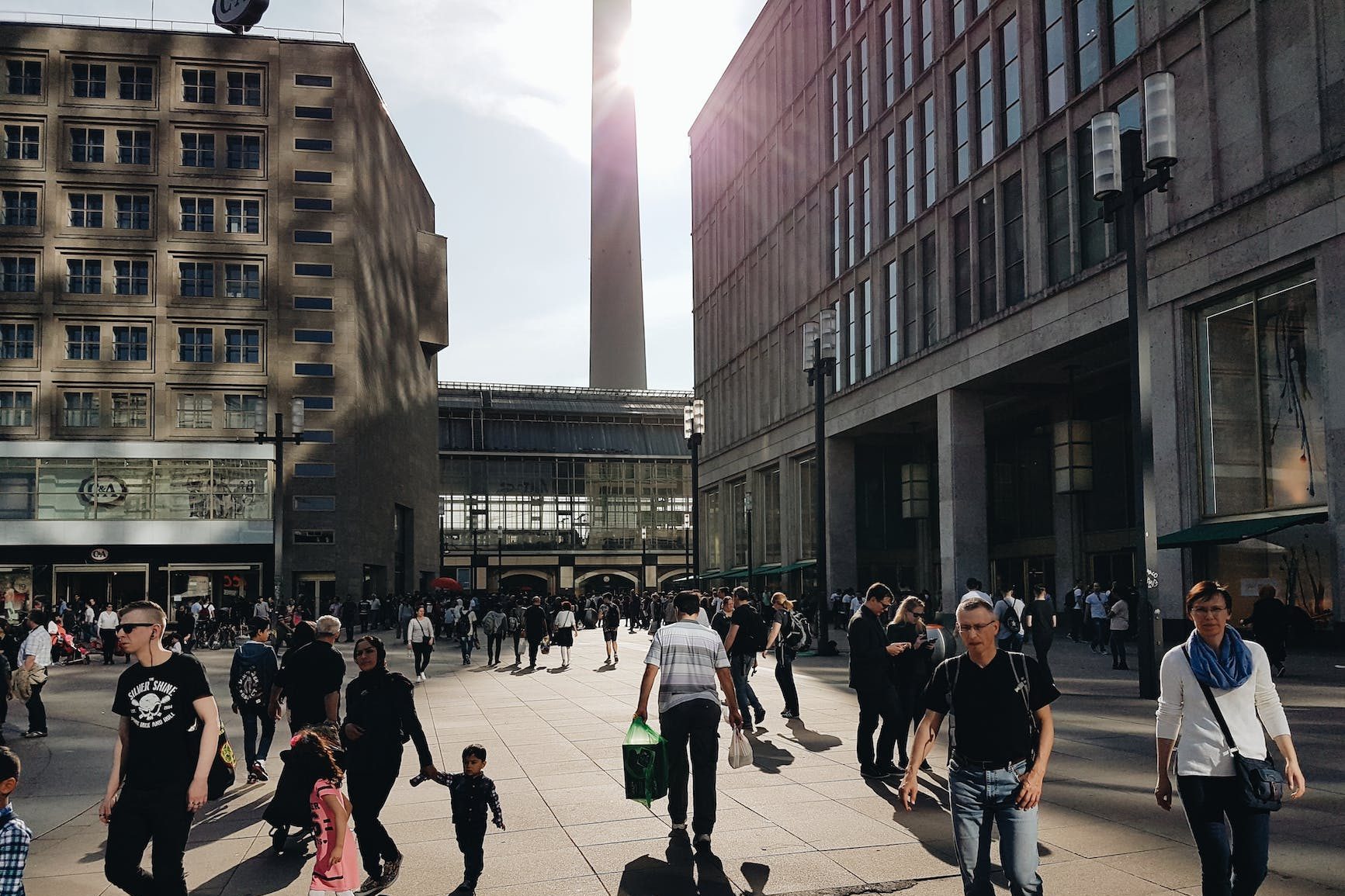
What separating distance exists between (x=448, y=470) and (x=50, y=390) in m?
42.5

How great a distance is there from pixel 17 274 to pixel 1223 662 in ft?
207

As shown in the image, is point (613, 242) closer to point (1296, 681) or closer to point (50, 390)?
point (50, 390)

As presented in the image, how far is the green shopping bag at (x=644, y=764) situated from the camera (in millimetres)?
8273

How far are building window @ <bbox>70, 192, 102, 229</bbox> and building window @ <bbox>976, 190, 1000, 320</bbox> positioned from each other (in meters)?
43.9

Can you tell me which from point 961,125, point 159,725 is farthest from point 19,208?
point 159,725

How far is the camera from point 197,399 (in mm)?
58812

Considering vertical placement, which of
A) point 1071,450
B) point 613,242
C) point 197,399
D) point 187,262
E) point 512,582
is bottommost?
point 512,582

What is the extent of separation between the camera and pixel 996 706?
5285mm

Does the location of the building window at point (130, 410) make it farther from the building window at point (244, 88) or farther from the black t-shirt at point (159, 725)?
the black t-shirt at point (159, 725)

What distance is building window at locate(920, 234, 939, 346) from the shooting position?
129 ft

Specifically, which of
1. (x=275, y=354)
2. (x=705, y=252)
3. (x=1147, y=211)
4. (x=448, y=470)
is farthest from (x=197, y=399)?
(x=1147, y=211)

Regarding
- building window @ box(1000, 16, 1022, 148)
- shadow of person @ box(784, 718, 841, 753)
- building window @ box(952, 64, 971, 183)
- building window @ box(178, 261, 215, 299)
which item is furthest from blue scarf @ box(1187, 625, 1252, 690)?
building window @ box(178, 261, 215, 299)

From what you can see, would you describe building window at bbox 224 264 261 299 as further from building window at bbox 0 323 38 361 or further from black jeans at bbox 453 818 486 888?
black jeans at bbox 453 818 486 888

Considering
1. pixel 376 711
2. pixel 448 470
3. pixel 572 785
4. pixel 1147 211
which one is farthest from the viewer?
pixel 448 470
